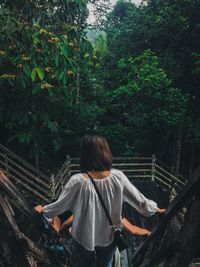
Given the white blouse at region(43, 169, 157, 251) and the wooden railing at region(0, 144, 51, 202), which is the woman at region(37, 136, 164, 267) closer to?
the white blouse at region(43, 169, 157, 251)

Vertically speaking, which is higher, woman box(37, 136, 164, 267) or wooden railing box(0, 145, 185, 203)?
woman box(37, 136, 164, 267)

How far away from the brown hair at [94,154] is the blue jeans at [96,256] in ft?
2.21


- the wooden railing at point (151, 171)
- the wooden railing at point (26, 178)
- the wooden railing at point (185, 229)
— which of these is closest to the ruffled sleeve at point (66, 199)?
the wooden railing at point (185, 229)

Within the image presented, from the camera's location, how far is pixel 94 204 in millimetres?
2324

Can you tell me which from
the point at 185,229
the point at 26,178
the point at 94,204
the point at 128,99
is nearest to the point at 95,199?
the point at 94,204

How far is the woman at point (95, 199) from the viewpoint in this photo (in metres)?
2.26

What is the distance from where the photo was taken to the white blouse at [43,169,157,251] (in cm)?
229

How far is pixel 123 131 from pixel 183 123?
7.67 feet

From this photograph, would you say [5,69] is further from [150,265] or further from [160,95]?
[150,265]

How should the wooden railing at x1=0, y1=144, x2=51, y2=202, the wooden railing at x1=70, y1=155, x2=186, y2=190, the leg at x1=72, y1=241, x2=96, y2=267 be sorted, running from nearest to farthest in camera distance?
1. the leg at x1=72, y1=241, x2=96, y2=267
2. the wooden railing at x1=0, y1=144, x2=51, y2=202
3. the wooden railing at x1=70, y1=155, x2=186, y2=190

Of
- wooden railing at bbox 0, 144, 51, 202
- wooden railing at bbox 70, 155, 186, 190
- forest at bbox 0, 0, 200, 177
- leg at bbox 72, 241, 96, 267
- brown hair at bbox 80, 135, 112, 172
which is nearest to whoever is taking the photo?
brown hair at bbox 80, 135, 112, 172

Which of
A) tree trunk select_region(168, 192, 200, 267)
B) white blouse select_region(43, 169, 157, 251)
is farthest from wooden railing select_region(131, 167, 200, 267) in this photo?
white blouse select_region(43, 169, 157, 251)

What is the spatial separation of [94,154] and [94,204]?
36 centimetres

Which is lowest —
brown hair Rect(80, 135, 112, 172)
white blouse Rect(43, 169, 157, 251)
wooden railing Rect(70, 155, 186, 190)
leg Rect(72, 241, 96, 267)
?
wooden railing Rect(70, 155, 186, 190)
